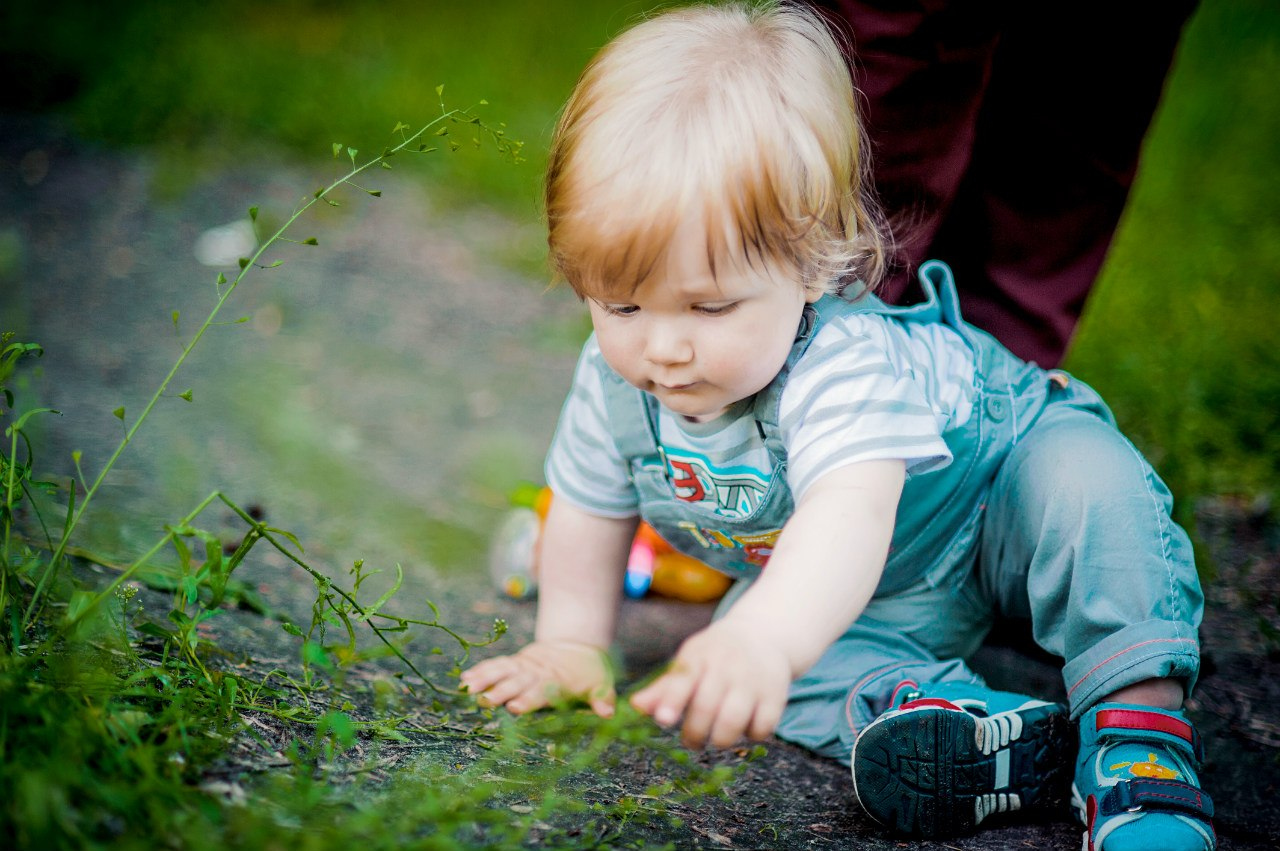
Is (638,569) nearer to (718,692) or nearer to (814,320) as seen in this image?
(814,320)

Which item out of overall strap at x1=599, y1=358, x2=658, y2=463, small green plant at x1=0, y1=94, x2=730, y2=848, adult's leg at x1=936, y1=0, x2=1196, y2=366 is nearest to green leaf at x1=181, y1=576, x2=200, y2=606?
small green plant at x1=0, y1=94, x2=730, y2=848

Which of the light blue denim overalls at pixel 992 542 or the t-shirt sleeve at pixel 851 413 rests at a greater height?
the t-shirt sleeve at pixel 851 413

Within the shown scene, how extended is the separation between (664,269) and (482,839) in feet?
2.14

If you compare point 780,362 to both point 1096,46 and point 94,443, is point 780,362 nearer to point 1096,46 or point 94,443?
point 1096,46

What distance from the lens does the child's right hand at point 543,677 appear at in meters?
1.58

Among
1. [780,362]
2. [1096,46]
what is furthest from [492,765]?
[1096,46]

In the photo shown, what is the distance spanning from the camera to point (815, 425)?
1.40 meters

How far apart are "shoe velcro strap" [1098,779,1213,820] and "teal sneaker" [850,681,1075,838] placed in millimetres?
126

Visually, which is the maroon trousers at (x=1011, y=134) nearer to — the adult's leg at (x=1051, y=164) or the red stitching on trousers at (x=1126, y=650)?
the adult's leg at (x=1051, y=164)

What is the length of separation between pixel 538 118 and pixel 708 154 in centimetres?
418

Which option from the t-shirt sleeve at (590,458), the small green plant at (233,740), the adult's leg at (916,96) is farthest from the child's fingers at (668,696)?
the adult's leg at (916,96)

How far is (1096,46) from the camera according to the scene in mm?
1944

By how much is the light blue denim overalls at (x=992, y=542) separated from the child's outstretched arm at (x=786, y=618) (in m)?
0.20

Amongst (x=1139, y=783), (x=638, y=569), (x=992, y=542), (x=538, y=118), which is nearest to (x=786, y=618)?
(x=1139, y=783)
